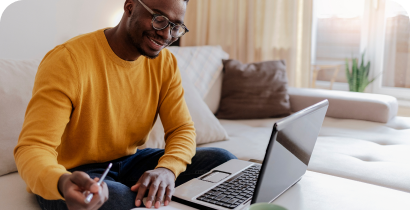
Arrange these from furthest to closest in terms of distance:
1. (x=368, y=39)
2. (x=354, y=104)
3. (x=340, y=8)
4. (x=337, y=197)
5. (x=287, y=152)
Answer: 1. (x=340, y=8)
2. (x=368, y=39)
3. (x=354, y=104)
4. (x=337, y=197)
5. (x=287, y=152)

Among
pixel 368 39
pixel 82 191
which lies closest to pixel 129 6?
pixel 82 191

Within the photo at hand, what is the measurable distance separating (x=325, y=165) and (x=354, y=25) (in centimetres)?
195

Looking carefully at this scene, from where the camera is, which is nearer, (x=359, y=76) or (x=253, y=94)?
(x=253, y=94)

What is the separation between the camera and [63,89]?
891 millimetres

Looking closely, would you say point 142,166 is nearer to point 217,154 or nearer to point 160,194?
point 217,154

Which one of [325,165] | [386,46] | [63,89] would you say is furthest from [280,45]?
[63,89]

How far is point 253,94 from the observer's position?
2.12m

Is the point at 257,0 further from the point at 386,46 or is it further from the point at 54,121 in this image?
the point at 54,121

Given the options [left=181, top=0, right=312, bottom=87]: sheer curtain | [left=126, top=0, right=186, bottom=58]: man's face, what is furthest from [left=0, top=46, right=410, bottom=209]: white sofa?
[left=181, top=0, right=312, bottom=87]: sheer curtain

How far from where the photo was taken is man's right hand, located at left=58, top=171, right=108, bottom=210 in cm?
58

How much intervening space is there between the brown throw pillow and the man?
36.3 inches

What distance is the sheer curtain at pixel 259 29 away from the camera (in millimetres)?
2807

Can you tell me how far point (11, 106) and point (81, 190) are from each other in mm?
762

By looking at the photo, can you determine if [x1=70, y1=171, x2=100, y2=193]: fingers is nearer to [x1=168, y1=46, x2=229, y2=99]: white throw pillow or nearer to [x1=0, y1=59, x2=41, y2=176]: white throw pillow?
[x1=0, y1=59, x2=41, y2=176]: white throw pillow
